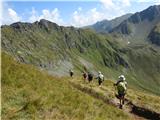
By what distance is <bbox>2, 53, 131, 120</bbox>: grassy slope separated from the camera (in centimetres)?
1431

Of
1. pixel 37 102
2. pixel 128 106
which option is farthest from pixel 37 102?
pixel 128 106

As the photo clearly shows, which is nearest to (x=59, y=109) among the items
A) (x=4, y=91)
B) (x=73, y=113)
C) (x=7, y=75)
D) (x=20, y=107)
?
(x=73, y=113)

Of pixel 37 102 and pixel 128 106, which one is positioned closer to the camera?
pixel 37 102

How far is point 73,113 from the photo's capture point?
1563cm

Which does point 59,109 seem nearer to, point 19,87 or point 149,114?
point 19,87

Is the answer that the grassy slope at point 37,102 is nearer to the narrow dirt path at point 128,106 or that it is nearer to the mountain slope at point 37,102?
the mountain slope at point 37,102

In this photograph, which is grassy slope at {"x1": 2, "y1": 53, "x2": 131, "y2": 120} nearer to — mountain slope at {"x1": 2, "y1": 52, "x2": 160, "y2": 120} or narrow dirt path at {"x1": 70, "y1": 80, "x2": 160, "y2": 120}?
mountain slope at {"x1": 2, "y1": 52, "x2": 160, "y2": 120}

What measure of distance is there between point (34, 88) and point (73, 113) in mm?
3519

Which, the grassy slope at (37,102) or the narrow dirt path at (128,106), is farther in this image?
the narrow dirt path at (128,106)

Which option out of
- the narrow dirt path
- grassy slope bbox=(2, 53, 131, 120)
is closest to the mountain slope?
grassy slope bbox=(2, 53, 131, 120)

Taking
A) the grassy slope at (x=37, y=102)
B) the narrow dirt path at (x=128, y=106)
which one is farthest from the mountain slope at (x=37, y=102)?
the narrow dirt path at (x=128, y=106)

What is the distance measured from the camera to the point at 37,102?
1501 cm

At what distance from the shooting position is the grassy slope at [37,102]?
14.3 meters

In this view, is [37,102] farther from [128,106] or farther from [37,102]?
[128,106]
